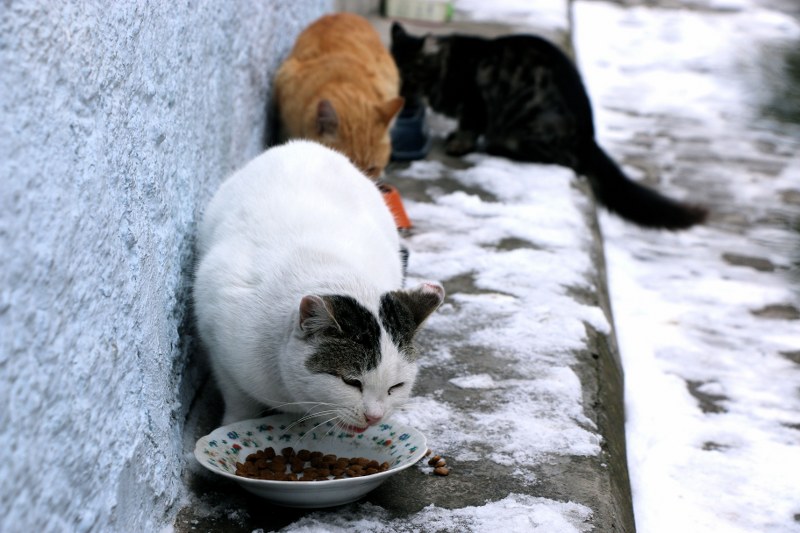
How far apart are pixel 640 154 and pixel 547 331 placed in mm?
3173

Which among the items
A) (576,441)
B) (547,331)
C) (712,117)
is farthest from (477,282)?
(712,117)

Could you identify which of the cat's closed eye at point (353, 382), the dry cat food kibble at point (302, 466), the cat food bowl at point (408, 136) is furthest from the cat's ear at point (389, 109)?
the cat's closed eye at point (353, 382)

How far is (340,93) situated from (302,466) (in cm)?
224

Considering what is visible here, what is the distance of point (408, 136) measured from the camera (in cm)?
500

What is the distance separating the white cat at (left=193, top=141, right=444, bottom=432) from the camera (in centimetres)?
205

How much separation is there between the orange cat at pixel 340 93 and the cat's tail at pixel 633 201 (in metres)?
1.22

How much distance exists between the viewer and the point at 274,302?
87.7 inches

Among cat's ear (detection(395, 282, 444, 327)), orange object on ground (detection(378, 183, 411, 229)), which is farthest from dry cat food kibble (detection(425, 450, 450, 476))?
orange object on ground (detection(378, 183, 411, 229))

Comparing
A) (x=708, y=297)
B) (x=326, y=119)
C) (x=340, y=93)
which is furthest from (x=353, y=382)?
(x=708, y=297)

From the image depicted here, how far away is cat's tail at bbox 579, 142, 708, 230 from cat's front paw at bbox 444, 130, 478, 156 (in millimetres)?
723

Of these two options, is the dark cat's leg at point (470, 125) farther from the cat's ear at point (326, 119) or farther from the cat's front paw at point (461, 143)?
the cat's ear at point (326, 119)

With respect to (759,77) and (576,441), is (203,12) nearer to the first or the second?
(576,441)

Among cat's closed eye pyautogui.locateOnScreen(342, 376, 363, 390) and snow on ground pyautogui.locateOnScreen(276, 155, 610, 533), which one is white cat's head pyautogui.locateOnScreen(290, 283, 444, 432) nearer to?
cat's closed eye pyautogui.locateOnScreen(342, 376, 363, 390)

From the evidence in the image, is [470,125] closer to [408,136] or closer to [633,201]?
[408,136]
